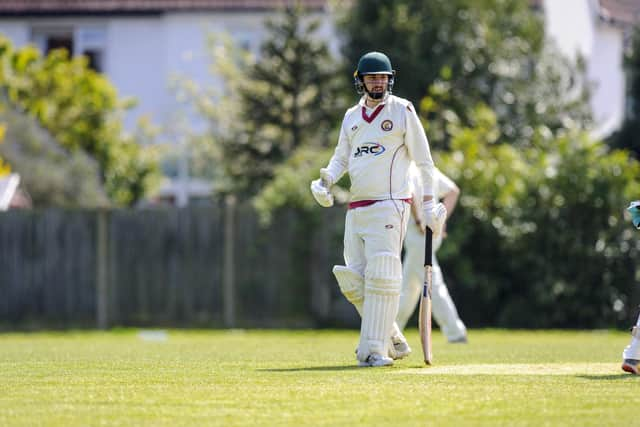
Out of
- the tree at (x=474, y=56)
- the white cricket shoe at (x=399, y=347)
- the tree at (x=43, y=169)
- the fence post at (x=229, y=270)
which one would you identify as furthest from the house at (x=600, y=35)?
the white cricket shoe at (x=399, y=347)

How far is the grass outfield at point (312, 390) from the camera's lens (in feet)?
25.5

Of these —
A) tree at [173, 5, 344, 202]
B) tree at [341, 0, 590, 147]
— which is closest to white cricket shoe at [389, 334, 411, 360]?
tree at [341, 0, 590, 147]

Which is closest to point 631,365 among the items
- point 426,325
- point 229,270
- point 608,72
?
point 426,325

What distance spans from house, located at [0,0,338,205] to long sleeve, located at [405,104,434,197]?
26945mm

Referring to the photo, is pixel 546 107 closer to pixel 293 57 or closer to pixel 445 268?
pixel 293 57

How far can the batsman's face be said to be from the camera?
10836 millimetres

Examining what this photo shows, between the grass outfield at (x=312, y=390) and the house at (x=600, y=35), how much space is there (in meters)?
23.3

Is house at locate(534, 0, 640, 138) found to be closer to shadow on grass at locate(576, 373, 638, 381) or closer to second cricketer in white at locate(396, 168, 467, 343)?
second cricketer in white at locate(396, 168, 467, 343)

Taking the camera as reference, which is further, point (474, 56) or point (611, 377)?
point (474, 56)

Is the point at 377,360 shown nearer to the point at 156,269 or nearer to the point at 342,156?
the point at 342,156

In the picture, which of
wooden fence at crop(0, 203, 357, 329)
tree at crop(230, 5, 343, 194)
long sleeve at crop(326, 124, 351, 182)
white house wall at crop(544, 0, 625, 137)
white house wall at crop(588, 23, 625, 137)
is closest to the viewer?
long sleeve at crop(326, 124, 351, 182)

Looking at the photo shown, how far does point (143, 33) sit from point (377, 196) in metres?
28.6

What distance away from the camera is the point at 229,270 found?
23.1 meters

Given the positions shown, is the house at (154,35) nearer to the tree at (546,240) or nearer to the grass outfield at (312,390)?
the tree at (546,240)
